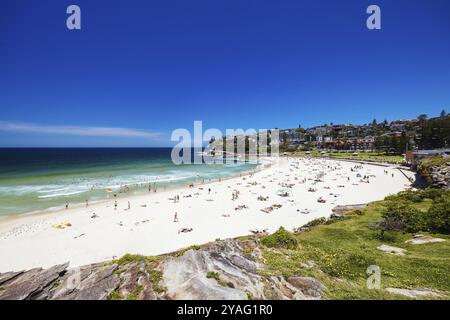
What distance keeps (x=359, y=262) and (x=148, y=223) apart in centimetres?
1614

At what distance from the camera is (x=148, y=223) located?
18.6 m

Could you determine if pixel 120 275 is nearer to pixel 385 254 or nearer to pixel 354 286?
pixel 354 286

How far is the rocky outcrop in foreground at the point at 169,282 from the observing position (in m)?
5.38

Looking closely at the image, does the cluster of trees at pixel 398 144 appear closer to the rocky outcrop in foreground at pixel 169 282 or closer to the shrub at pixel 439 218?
the shrub at pixel 439 218

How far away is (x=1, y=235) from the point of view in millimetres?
16547

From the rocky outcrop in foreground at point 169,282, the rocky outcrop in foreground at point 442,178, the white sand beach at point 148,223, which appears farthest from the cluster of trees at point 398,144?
the rocky outcrop in foreground at point 169,282

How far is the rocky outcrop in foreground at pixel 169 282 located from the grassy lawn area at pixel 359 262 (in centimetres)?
68

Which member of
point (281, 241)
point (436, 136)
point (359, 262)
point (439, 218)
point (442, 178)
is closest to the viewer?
point (359, 262)

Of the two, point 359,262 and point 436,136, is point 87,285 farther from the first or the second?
point 436,136

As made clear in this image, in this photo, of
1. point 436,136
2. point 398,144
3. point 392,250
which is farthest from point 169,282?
point 398,144

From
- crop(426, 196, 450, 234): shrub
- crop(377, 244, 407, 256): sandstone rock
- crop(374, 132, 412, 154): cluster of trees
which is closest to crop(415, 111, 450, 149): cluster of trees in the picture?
crop(374, 132, 412, 154): cluster of trees

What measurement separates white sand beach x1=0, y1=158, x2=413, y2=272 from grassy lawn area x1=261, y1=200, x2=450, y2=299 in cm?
592

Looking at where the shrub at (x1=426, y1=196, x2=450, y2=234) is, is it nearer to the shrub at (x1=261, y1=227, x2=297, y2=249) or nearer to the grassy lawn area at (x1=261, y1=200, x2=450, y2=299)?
the grassy lawn area at (x1=261, y1=200, x2=450, y2=299)
